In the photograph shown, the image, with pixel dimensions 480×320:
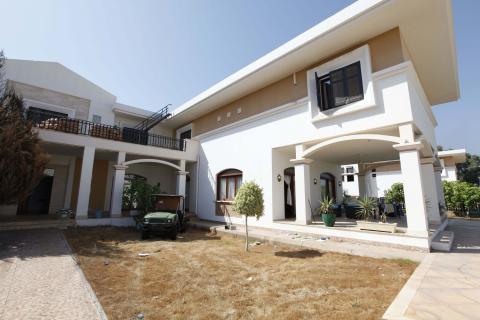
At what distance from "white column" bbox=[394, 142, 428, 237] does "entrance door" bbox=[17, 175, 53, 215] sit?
1640cm

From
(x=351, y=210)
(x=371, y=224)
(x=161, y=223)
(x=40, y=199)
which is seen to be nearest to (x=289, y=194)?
(x=351, y=210)

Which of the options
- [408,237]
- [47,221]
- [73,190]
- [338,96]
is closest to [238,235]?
[408,237]

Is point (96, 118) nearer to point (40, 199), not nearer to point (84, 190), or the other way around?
point (40, 199)

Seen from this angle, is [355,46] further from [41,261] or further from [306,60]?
[41,261]

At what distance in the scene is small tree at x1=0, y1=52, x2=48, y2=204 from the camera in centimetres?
764

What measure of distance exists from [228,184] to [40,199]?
1026cm

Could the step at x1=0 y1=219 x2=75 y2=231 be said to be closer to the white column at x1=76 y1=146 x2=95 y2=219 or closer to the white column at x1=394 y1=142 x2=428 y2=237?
the white column at x1=76 y1=146 x2=95 y2=219

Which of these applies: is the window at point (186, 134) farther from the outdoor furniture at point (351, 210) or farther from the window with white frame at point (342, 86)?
the outdoor furniture at point (351, 210)

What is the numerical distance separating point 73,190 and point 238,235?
10.2m

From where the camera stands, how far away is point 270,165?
34.1 feet

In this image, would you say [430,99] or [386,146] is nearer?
[386,146]

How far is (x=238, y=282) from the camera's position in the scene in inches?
182

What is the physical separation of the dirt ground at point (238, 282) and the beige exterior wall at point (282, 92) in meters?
6.23

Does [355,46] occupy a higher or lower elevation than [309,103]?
higher
